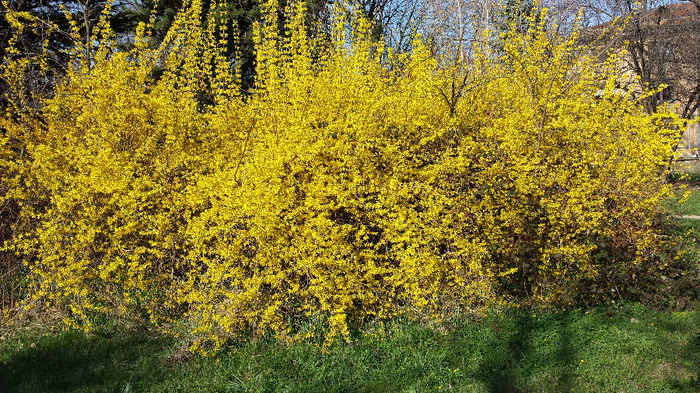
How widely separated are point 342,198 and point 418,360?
1358 mm

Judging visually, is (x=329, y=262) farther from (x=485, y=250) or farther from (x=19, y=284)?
(x=19, y=284)

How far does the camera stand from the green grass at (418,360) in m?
3.58

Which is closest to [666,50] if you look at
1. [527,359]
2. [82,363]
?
[527,359]

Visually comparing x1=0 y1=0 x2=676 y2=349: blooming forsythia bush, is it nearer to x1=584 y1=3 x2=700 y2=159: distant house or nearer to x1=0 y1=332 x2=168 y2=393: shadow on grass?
x1=0 y1=332 x2=168 y2=393: shadow on grass

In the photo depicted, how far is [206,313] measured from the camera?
404cm

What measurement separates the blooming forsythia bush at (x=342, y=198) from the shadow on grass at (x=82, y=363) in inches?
9.5

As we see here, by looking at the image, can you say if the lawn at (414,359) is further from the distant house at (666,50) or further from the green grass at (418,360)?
the distant house at (666,50)

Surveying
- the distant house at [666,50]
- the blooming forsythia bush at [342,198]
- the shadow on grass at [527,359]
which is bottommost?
the shadow on grass at [527,359]

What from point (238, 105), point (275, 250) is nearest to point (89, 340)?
point (275, 250)

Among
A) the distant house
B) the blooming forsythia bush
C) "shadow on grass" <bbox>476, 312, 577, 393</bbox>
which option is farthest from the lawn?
the distant house

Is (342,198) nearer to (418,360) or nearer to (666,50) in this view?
(418,360)

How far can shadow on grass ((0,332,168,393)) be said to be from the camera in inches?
148

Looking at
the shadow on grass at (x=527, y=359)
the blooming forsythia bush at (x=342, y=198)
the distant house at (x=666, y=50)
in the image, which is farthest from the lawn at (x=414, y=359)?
the distant house at (x=666, y=50)

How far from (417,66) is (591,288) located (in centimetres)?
277
